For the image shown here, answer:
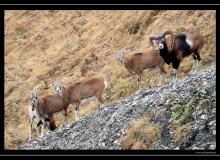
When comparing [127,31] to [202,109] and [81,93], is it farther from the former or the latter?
[202,109]

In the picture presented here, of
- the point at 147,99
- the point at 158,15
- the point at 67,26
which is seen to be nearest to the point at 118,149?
the point at 147,99

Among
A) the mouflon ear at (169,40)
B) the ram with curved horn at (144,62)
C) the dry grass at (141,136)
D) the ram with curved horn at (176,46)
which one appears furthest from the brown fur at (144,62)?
the dry grass at (141,136)

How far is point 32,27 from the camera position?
1394 inches

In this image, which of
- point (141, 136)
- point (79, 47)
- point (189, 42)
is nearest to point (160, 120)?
point (141, 136)

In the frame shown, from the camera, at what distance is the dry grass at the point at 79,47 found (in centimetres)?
2469

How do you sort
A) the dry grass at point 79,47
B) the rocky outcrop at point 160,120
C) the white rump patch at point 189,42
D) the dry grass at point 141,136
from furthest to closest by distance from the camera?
the dry grass at point 79,47 < the white rump patch at point 189,42 < the dry grass at point 141,136 < the rocky outcrop at point 160,120

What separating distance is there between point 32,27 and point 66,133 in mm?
16846

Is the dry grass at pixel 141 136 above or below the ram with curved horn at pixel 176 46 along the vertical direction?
below

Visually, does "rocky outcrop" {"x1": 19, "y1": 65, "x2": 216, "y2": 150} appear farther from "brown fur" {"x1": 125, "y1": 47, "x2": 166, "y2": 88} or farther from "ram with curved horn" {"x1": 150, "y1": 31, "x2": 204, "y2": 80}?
"brown fur" {"x1": 125, "y1": 47, "x2": 166, "y2": 88}

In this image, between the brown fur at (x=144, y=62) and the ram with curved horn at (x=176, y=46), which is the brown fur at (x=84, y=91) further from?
the ram with curved horn at (x=176, y=46)

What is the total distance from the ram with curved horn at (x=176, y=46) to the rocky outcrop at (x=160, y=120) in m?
1.83

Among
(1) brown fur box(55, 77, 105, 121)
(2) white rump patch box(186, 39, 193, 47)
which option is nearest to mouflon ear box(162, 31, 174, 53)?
(2) white rump patch box(186, 39, 193, 47)

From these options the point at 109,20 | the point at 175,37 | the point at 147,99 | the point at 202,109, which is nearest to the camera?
the point at 202,109

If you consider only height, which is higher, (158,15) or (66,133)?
(158,15)
